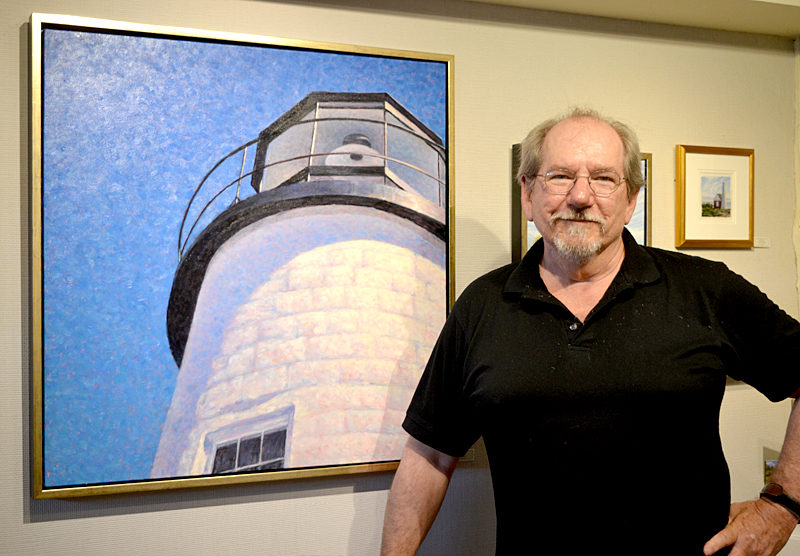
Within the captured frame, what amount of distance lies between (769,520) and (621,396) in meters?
0.45

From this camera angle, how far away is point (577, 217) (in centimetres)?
137

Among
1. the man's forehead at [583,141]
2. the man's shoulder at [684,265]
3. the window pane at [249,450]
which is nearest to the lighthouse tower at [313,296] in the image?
the window pane at [249,450]

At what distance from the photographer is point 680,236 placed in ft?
6.28

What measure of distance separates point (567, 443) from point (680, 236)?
911mm

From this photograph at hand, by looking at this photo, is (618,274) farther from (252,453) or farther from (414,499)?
(252,453)

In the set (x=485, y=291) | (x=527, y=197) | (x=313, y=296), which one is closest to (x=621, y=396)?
(x=485, y=291)

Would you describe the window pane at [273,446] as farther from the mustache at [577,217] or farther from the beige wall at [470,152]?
the mustache at [577,217]

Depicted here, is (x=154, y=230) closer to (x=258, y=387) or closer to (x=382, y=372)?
(x=258, y=387)

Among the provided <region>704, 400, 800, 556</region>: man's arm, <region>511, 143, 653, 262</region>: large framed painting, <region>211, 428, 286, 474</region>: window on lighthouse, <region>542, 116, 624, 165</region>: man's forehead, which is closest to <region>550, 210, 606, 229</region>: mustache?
<region>542, 116, 624, 165</region>: man's forehead

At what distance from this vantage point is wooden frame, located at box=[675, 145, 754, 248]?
1922 millimetres

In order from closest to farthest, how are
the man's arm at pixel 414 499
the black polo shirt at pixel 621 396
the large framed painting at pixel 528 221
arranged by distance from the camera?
1. the black polo shirt at pixel 621 396
2. the man's arm at pixel 414 499
3. the large framed painting at pixel 528 221

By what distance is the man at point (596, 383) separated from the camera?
4.21ft

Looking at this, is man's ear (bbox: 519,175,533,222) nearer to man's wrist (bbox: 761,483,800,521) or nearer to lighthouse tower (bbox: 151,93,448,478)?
lighthouse tower (bbox: 151,93,448,478)

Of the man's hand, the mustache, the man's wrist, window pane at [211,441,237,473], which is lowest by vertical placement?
the man's hand
